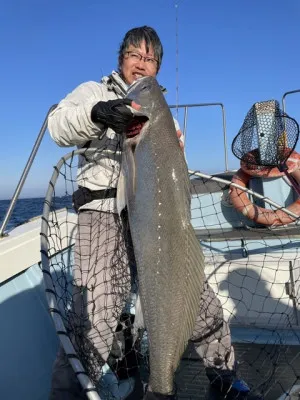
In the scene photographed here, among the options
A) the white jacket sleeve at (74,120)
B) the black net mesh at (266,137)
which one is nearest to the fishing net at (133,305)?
the white jacket sleeve at (74,120)

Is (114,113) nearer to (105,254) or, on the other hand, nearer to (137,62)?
(137,62)

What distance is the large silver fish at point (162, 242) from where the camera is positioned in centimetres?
238

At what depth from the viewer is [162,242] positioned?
2494 millimetres

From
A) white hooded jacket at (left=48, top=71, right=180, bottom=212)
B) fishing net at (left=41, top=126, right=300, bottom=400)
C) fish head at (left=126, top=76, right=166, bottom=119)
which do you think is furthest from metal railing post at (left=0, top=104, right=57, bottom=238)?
fish head at (left=126, top=76, right=166, bottom=119)

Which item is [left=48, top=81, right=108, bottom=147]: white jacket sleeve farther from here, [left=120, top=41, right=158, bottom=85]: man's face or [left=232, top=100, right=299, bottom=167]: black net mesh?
[left=232, top=100, right=299, bottom=167]: black net mesh

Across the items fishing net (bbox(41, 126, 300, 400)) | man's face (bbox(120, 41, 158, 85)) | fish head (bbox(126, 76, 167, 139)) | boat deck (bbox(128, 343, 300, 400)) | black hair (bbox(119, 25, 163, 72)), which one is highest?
black hair (bbox(119, 25, 163, 72))

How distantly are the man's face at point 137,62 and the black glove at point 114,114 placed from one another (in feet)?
2.72

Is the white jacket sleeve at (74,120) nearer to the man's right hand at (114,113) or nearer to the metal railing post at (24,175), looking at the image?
the man's right hand at (114,113)

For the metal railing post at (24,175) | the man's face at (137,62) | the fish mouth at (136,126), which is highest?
the man's face at (137,62)

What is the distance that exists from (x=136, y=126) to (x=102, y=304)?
135 centimetres

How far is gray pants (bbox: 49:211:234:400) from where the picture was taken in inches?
112

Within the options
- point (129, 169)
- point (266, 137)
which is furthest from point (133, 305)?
point (266, 137)

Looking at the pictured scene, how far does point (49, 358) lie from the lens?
3.61 m

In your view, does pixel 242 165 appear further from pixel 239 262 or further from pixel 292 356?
pixel 292 356
